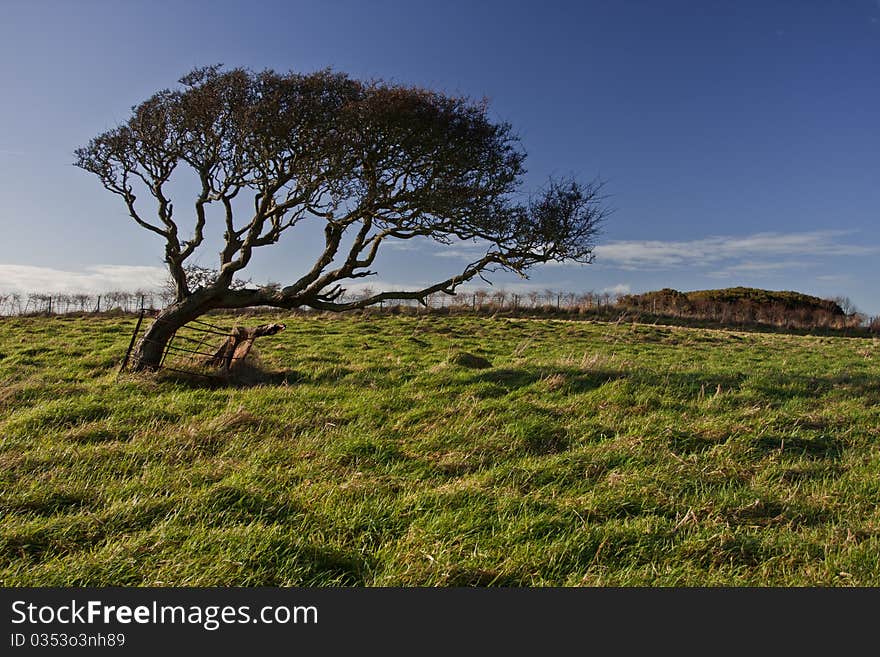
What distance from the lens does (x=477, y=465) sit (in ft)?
20.1

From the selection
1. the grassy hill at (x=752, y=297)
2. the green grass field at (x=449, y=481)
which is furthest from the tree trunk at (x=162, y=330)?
the grassy hill at (x=752, y=297)

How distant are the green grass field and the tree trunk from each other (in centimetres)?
258

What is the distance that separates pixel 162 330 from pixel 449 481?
11.4 m

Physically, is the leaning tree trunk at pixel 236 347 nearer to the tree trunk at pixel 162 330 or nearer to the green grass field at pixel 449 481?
the green grass field at pixel 449 481

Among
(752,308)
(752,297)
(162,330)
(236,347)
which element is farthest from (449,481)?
(752,297)

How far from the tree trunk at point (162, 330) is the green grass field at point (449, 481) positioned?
2582 mm

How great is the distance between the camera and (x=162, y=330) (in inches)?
544

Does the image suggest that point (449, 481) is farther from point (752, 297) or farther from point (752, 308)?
point (752, 297)

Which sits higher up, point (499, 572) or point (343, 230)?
point (343, 230)

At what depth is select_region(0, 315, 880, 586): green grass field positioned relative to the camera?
391 centimetres

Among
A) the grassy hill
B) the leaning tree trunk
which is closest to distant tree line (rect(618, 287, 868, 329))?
the grassy hill

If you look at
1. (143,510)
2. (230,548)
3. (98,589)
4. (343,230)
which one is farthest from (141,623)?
(343,230)

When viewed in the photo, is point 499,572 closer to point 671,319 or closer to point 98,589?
point 98,589

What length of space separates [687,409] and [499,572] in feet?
19.6
